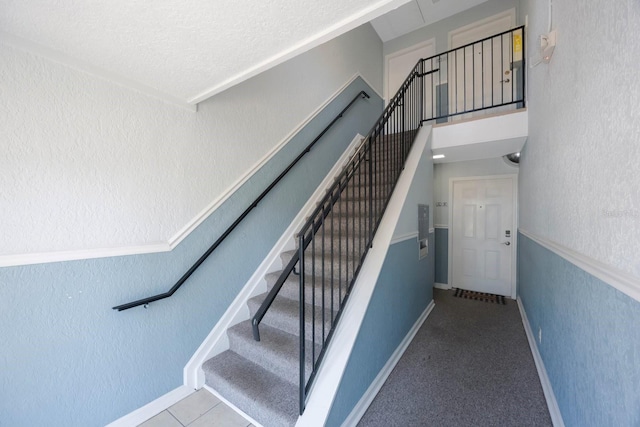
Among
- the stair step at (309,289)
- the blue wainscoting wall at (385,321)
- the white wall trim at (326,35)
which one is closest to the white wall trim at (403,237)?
the blue wainscoting wall at (385,321)

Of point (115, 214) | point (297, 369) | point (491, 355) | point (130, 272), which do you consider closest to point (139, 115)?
point (115, 214)

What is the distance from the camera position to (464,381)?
1980mm

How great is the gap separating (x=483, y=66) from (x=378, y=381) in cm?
472

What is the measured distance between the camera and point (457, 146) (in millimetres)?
3074

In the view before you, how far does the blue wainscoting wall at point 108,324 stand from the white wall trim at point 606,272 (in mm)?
2152

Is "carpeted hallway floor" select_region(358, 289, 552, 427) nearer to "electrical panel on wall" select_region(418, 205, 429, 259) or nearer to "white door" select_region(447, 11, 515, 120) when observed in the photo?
"electrical panel on wall" select_region(418, 205, 429, 259)

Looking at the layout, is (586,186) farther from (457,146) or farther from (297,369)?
(457,146)

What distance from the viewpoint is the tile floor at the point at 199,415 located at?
155 cm

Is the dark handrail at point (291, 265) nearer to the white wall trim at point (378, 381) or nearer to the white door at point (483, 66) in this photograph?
the white wall trim at point (378, 381)

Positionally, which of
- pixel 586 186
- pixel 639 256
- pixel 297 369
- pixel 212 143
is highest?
pixel 212 143

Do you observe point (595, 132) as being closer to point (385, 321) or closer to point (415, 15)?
point (385, 321)

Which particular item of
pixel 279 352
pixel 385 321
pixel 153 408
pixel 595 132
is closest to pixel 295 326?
pixel 279 352

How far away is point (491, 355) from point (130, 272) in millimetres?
3049

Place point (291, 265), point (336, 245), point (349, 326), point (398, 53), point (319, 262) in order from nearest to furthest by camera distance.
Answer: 1. point (291, 265)
2. point (349, 326)
3. point (319, 262)
4. point (336, 245)
5. point (398, 53)
